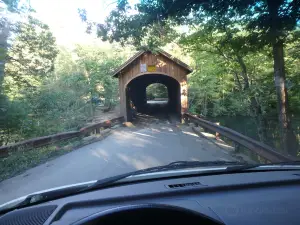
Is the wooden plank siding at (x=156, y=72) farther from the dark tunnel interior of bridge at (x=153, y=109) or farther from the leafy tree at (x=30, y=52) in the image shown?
the leafy tree at (x=30, y=52)

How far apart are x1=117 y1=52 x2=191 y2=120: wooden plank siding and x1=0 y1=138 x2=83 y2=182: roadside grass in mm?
8478

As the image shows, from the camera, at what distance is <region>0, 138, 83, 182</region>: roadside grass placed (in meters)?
5.74

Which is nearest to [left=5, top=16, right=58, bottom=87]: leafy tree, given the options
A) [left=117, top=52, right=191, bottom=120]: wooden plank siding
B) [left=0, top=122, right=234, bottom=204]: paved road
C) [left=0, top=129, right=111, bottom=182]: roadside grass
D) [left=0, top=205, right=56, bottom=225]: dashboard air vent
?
[left=117, top=52, right=191, bottom=120]: wooden plank siding

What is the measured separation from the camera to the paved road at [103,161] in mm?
4832

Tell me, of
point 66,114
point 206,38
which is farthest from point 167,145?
point 66,114

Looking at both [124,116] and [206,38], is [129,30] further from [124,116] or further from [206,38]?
[124,116]

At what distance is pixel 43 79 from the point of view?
1803 cm

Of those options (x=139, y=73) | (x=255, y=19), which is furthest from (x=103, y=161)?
(x=139, y=73)

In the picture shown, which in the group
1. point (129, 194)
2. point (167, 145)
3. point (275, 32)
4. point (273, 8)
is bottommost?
point (167, 145)

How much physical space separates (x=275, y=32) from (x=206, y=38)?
5.00m

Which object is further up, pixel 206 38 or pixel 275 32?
pixel 206 38

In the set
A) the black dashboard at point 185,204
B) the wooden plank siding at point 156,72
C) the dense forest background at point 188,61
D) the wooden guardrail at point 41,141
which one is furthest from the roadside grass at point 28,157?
the wooden plank siding at point 156,72

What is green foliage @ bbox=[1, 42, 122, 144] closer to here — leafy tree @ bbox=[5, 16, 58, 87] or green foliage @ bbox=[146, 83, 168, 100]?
leafy tree @ bbox=[5, 16, 58, 87]

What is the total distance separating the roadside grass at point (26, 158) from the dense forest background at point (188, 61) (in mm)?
2569
